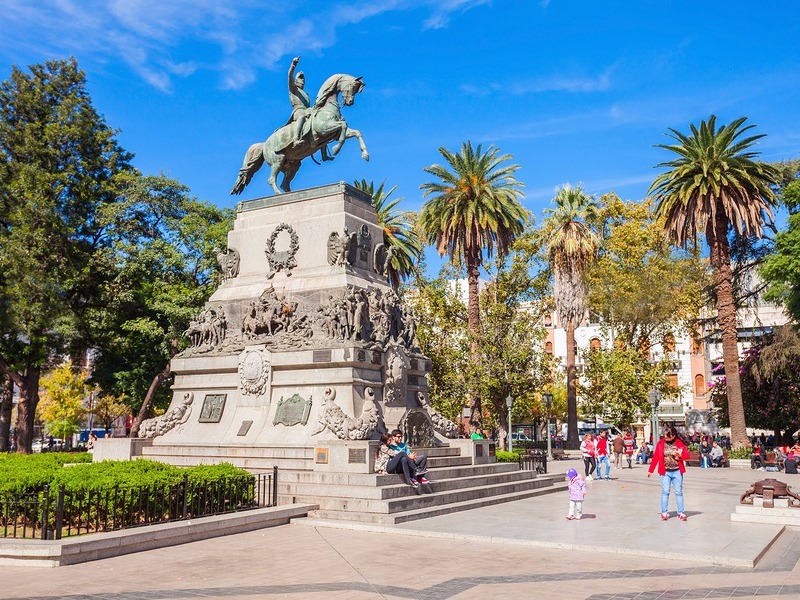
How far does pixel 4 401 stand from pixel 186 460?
26.4m

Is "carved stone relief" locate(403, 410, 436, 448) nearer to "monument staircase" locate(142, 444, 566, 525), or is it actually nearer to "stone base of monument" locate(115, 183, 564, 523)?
"stone base of monument" locate(115, 183, 564, 523)

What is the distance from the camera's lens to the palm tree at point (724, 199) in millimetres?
38750

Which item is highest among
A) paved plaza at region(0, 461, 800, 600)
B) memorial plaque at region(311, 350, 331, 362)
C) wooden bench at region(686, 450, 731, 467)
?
memorial plaque at region(311, 350, 331, 362)

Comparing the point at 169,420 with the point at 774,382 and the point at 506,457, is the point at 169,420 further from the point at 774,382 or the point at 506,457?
the point at 774,382

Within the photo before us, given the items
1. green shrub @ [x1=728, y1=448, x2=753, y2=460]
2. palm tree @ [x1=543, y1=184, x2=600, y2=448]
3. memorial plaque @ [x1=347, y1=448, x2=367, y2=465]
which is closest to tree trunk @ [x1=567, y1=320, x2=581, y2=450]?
palm tree @ [x1=543, y1=184, x2=600, y2=448]

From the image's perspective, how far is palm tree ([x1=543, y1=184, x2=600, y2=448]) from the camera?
4847 cm

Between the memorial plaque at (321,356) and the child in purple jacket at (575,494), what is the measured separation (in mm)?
7017

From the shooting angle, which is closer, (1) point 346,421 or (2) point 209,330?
(1) point 346,421

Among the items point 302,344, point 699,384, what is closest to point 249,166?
point 302,344

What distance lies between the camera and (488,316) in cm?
4438

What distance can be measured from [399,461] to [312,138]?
11.4 metres

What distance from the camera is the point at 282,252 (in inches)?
916

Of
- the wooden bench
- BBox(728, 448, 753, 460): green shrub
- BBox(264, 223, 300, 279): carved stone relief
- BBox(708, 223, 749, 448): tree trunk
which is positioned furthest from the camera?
BBox(708, 223, 749, 448): tree trunk

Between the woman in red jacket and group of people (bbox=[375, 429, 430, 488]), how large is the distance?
505 centimetres
